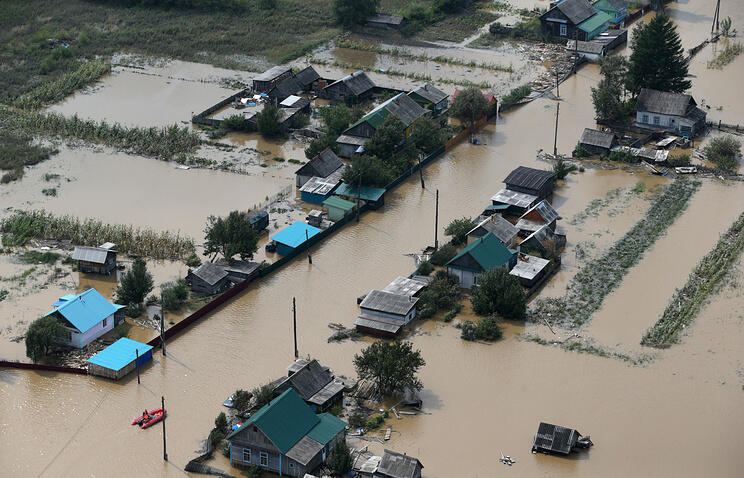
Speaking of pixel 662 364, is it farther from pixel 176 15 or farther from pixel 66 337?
pixel 176 15

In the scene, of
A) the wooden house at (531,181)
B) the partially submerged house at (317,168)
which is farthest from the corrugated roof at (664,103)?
the partially submerged house at (317,168)

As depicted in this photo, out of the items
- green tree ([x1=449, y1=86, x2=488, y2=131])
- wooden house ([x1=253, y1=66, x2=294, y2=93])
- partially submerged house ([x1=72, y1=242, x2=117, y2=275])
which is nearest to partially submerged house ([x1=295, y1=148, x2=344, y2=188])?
green tree ([x1=449, y1=86, x2=488, y2=131])

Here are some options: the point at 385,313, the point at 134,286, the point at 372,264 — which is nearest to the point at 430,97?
the point at 372,264

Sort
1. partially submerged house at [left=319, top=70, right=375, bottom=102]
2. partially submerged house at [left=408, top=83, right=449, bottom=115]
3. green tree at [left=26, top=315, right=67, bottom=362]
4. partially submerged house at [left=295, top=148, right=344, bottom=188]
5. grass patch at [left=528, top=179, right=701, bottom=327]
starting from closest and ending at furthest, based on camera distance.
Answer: green tree at [left=26, top=315, right=67, bottom=362], grass patch at [left=528, top=179, right=701, bottom=327], partially submerged house at [left=295, top=148, right=344, bottom=188], partially submerged house at [left=408, top=83, right=449, bottom=115], partially submerged house at [left=319, top=70, right=375, bottom=102]

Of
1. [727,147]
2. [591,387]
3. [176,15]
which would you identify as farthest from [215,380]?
[176,15]

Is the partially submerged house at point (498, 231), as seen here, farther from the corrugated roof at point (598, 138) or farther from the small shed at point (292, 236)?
the corrugated roof at point (598, 138)

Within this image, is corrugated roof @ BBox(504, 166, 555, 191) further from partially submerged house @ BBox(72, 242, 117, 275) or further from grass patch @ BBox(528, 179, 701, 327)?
partially submerged house @ BBox(72, 242, 117, 275)

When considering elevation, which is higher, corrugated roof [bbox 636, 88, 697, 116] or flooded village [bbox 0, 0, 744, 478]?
corrugated roof [bbox 636, 88, 697, 116]
